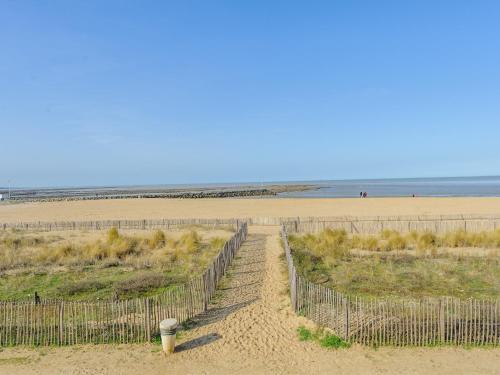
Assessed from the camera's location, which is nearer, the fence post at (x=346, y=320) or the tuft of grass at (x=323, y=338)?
the tuft of grass at (x=323, y=338)

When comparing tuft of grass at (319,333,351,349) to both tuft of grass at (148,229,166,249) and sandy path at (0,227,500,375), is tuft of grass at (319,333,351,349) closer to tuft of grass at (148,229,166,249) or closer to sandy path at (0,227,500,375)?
sandy path at (0,227,500,375)

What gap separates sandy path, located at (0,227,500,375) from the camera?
28.2ft

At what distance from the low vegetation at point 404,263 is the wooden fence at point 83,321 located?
252 inches

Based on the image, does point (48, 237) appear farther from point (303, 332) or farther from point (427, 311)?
point (427, 311)

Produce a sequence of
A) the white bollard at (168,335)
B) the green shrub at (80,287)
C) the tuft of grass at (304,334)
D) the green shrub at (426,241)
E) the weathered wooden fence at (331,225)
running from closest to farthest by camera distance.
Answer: the white bollard at (168,335) → the tuft of grass at (304,334) → the green shrub at (80,287) → the green shrub at (426,241) → the weathered wooden fence at (331,225)

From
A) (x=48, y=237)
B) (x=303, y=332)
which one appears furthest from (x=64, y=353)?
(x=48, y=237)

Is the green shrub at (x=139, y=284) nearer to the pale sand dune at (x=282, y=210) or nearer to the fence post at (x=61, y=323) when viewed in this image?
the fence post at (x=61, y=323)

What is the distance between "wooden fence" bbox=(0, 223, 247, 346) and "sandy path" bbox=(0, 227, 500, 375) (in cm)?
Result: 31

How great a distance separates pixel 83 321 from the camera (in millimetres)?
10570

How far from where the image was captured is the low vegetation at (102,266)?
14320 millimetres

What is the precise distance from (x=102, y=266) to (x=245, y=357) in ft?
37.1

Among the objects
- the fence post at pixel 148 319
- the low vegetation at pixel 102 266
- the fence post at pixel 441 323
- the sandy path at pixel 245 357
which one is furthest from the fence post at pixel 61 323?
the fence post at pixel 441 323

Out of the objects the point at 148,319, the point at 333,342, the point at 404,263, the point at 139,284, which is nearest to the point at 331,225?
the point at 404,263

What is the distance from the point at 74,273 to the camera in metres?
17.2
